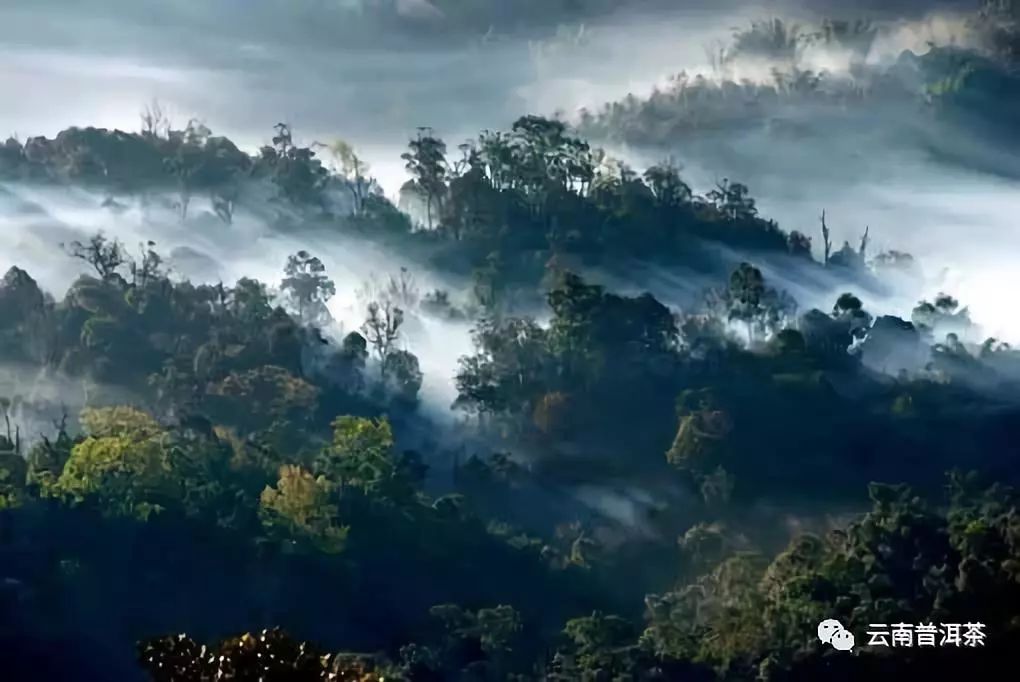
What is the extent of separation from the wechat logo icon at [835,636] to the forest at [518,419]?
0.13 ft

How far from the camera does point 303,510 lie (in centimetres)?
585

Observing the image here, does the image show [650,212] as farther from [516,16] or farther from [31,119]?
[31,119]

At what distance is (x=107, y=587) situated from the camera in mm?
5645

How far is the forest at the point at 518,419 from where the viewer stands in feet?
18.7

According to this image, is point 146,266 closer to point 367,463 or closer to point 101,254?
point 101,254

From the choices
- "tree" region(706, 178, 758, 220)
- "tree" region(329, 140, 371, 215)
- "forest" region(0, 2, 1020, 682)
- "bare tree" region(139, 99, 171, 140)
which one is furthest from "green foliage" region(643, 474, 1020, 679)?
"bare tree" region(139, 99, 171, 140)

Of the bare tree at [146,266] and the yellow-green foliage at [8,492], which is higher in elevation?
the bare tree at [146,266]

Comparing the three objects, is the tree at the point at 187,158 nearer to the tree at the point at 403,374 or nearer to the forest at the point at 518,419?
the forest at the point at 518,419

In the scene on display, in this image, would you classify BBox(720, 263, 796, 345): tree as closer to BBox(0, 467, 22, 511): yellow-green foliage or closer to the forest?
the forest

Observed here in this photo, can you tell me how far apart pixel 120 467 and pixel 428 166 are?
185 centimetres

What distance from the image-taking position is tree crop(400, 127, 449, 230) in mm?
6371

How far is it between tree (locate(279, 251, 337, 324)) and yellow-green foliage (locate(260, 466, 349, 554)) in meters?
0.70

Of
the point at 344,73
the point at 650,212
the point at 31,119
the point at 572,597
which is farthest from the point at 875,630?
the point at 31,119

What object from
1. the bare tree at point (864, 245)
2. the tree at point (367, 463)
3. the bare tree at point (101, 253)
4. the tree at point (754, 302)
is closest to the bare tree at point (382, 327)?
the tree at point (367, 463)
